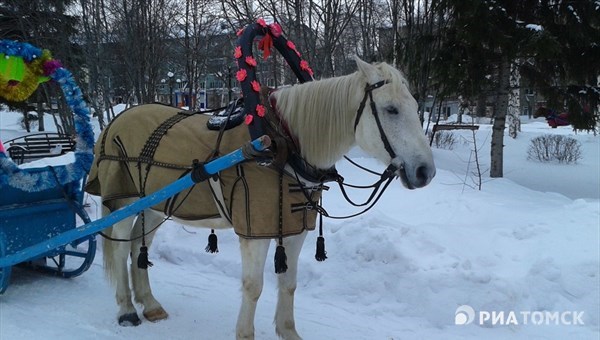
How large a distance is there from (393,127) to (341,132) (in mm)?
375

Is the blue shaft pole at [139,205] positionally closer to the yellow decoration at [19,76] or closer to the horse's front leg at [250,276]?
the horse's front leg at [250,276]

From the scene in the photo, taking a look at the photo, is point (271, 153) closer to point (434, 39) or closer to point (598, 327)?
point (598, 327)

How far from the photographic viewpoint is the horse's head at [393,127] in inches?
93.7

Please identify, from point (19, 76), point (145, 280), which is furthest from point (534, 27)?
point (19, 76)

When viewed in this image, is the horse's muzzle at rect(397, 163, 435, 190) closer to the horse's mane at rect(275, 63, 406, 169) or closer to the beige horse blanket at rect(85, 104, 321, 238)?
the horse's mane at rect(275, 63, 406, 169)

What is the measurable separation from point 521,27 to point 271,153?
7750mm

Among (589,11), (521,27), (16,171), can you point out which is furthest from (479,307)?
(589,11)

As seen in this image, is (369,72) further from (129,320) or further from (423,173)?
(129,320)

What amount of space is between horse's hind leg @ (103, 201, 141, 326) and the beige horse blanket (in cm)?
23

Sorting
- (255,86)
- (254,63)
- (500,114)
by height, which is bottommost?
(500,114)

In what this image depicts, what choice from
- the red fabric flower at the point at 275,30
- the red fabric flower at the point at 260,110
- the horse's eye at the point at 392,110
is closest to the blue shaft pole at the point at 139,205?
the red fabric flower at the point at 260,110

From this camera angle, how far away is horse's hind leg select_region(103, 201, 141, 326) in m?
3.78

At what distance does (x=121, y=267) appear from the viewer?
3.96 m

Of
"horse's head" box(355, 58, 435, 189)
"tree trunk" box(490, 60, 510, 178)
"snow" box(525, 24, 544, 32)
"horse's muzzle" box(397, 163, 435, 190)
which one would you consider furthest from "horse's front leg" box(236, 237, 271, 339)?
"tree trunk" box(490, 60, 510, 178)
